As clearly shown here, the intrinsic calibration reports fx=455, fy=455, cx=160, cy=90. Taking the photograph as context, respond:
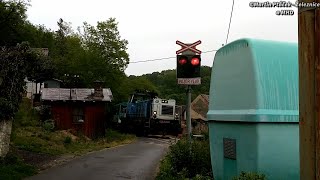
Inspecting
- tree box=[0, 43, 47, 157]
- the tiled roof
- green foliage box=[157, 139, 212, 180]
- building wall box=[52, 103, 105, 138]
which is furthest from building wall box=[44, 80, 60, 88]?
green foliage box=[157, 139, 212, 180]

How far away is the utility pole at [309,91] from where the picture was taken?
3.85 m

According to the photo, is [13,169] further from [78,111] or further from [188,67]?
[78,111]

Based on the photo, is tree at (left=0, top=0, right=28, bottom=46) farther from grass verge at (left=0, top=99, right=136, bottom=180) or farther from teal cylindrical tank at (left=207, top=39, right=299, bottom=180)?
teal cylindrical tank at (left=207, top=39, right=299, bottom=180)

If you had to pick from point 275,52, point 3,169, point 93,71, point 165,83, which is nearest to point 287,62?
point 275,52

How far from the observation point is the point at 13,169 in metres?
14.0

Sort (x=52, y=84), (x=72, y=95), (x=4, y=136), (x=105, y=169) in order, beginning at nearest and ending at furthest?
(x=105, y=169), (x=4, y=136), (x=72, y=95), (x=52, y=84)

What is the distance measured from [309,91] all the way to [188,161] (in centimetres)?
781

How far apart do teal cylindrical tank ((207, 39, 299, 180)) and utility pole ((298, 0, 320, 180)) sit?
2669mm

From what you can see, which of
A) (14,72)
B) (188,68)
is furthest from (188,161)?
(14,72)

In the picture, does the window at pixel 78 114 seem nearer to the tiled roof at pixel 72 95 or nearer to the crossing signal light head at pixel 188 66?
the tiled roof at pixel 72 95

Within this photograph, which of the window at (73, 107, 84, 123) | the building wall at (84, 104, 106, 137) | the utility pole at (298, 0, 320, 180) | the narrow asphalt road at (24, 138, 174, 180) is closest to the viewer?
the utility pole at (298, 0, 320, 180)

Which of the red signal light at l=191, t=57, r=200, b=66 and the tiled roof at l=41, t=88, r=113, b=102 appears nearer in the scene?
the red signal light at l=191, t=57, r=200, b=66

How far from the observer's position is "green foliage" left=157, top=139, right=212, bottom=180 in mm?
11102

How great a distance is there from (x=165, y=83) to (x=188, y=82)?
6834 centimetres
